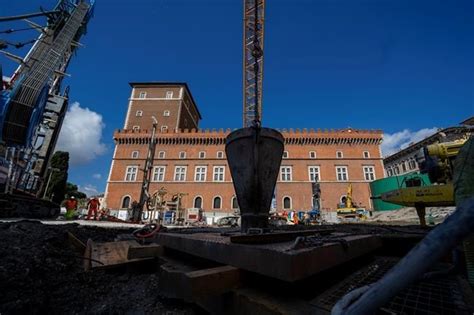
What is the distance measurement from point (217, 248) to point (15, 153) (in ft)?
44.5

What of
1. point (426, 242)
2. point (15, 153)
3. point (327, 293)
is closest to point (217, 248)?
point (327, 293)

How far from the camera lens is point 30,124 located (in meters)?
10.6

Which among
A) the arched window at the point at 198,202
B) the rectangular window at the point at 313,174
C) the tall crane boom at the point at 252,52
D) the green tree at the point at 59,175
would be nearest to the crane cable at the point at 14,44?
the green tree at the point at 59,175

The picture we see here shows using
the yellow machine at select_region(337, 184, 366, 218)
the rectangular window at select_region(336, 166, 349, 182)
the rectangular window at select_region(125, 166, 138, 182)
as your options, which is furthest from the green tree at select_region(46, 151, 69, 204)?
the rectangular window at select_region(336, 166, 349, 182)

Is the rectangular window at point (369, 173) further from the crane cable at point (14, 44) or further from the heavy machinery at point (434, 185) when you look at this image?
the crane cable at point (14, 44)

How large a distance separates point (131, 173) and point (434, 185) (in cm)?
3437

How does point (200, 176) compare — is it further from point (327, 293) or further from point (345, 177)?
point (327, 293)

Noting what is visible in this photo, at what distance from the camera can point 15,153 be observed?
1030 cm

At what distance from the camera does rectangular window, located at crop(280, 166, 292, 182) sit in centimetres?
3278

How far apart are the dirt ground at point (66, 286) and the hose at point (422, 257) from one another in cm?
179

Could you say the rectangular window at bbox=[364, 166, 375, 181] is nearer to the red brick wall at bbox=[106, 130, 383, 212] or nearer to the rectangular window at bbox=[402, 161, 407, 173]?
the red brick wall at bbox=[106, 130, 383, 212]

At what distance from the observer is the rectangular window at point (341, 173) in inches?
1254

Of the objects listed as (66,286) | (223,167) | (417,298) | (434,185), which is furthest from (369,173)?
(66,286)

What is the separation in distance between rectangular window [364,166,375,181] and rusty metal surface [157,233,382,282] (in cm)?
3430
